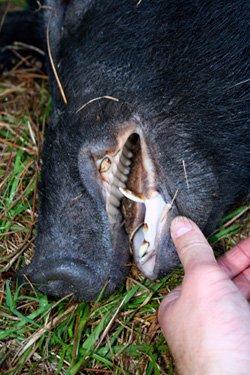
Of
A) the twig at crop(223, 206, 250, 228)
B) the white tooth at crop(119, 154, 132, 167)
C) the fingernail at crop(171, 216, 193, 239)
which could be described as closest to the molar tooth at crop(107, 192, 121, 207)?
the white tooth at crop(119, 154, 132, 167)

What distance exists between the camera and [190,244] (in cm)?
264

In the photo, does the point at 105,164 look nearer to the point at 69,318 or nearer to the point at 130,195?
the point at 130,195

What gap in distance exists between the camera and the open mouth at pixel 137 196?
9.04 feet

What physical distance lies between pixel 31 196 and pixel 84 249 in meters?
0.63

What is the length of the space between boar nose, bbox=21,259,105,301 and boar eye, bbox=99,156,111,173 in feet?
1.16

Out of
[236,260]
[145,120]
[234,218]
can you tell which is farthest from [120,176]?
[234,218]

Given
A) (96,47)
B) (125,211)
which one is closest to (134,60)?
(96,47)

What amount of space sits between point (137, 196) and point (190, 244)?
0.27m

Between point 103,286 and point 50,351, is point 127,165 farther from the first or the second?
point 50,351

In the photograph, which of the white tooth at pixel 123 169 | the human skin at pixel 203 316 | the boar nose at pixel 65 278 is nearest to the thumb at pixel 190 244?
the human skin at pixel 203 316

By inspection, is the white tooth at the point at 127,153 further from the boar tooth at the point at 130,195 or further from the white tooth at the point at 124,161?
the boar tooth at the point at 130,195

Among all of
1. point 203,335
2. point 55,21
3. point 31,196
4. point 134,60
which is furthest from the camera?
point 31,196

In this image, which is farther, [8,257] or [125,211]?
[8,257]

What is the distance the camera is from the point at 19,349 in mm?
2920
